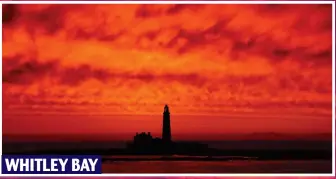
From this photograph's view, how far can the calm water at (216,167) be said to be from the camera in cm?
900

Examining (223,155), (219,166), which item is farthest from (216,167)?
(223,155)

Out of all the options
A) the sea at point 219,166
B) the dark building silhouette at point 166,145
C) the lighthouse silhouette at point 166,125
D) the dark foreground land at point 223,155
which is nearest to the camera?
the sea at point 219,166

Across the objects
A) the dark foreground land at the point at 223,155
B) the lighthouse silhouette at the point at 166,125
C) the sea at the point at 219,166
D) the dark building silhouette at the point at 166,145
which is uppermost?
the lighthouse silhouette at the point at 166,125

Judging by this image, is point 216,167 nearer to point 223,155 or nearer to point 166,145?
point 223,155

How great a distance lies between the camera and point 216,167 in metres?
9.62

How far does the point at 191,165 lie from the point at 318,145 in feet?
6.66

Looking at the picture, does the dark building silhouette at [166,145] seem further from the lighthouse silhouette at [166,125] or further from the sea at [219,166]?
the sea at [219,166]

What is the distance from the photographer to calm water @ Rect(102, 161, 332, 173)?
9000 mm

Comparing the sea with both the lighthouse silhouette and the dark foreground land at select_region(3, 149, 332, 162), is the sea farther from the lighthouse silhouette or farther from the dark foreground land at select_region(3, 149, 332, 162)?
the lighthouse silhouette

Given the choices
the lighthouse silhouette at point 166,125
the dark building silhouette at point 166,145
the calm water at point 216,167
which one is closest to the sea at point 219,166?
the calm water at point 216,167

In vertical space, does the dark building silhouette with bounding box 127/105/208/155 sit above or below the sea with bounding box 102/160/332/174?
above

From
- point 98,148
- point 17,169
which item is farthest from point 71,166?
point 98,148

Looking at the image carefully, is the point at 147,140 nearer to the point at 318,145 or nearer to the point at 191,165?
the point at 191,165

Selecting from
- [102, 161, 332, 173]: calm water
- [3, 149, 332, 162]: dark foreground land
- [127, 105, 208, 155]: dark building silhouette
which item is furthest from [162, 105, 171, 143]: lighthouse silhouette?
[102, 161, 332, 173]: calm water
